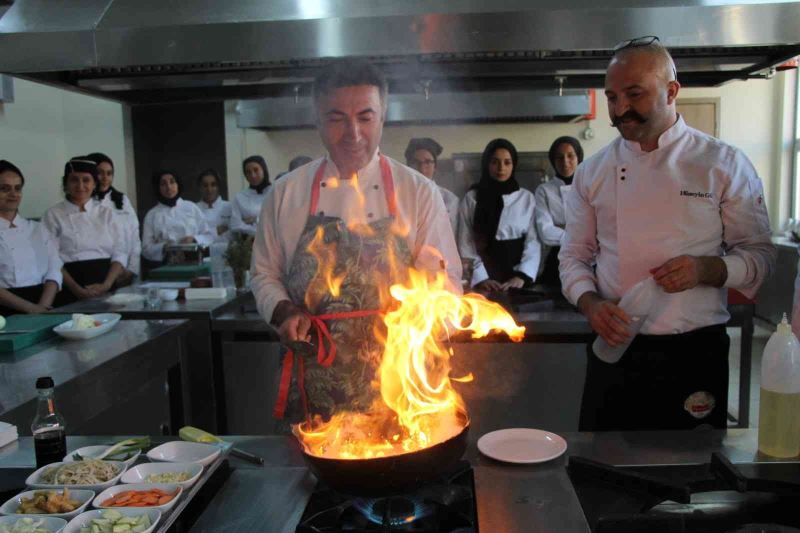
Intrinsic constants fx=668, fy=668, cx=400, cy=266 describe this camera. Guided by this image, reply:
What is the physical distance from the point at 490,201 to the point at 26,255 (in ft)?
9.56

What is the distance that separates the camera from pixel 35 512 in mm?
1201

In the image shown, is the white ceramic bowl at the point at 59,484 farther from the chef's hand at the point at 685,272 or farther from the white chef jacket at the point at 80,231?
the white chef jacket at the point at 80,231

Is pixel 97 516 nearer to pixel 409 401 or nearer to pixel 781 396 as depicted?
pixel 409 401

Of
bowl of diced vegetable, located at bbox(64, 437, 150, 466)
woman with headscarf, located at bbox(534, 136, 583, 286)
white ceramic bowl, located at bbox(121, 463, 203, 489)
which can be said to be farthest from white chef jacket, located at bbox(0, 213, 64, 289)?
white ceramic bowl, located at bbox(121, 463, 203, 489)

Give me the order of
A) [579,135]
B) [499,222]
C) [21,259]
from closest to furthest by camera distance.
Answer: [21,259]
[499,222]
[579,135]

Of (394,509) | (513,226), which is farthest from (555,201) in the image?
(394,509)

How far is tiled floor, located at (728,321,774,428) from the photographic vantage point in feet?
14.7

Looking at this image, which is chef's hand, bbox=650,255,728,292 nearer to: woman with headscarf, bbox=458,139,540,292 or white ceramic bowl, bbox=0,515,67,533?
white ceramic bowl, bbox=0,515,67,533

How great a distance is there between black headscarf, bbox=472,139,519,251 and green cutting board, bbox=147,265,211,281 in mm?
1742

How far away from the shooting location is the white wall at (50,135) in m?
5.73

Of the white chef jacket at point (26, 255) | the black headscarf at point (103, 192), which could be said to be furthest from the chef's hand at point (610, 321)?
the black headscarf at point (103, 192)

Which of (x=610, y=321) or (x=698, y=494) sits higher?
(x=610, y=321)

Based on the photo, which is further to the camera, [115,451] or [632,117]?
[632,117]

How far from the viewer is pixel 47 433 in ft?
4.78
